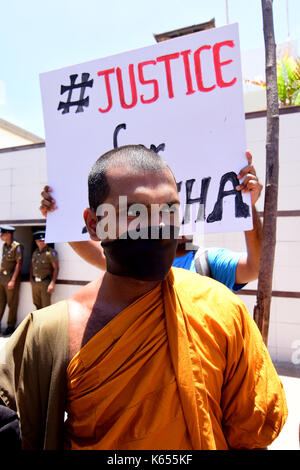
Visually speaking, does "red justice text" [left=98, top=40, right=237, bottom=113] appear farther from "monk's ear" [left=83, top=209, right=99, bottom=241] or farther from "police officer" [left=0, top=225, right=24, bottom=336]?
"police officer" [left=0, top=225, right=24, bottom=336]

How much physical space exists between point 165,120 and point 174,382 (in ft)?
4.16

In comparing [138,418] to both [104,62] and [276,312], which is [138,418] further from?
[276,312]

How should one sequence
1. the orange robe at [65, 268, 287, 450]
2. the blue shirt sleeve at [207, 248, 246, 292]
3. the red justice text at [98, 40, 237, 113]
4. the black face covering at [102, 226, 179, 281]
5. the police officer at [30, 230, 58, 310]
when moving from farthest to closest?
the police officer at [30, 230, 58, 310], the blue shirt sleeve at [207, 248, 246, 292], the red justice text at [98, 40, 237, 113], the black face covering at [102, 226, 179, 281], the orange robe at [65, 268, 287, 450]

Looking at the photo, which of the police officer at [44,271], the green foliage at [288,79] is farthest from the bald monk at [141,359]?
the green foliage at [288,79]

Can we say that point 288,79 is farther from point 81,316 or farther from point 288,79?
point 81,316

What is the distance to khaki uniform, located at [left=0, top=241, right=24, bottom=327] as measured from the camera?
265 inches

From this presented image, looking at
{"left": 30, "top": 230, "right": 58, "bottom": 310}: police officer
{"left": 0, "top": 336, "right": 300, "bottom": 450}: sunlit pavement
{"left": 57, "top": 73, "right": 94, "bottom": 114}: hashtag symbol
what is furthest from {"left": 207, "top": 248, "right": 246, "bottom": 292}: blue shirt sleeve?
{"left": 30, "top": 230, "right": 58, "bottom": 310}: police officer

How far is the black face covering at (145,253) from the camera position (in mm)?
1005

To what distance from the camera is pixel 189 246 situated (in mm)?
1836

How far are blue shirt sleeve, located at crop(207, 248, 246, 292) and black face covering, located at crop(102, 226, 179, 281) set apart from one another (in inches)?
31.2

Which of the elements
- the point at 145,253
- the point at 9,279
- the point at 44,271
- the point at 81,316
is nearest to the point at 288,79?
the point at 44,271

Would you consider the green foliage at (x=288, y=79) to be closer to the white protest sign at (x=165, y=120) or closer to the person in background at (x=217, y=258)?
the white protest sign at (x=165, y=120)

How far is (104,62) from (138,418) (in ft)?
5.62

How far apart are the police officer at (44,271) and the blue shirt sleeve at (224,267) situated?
16.8 feet
